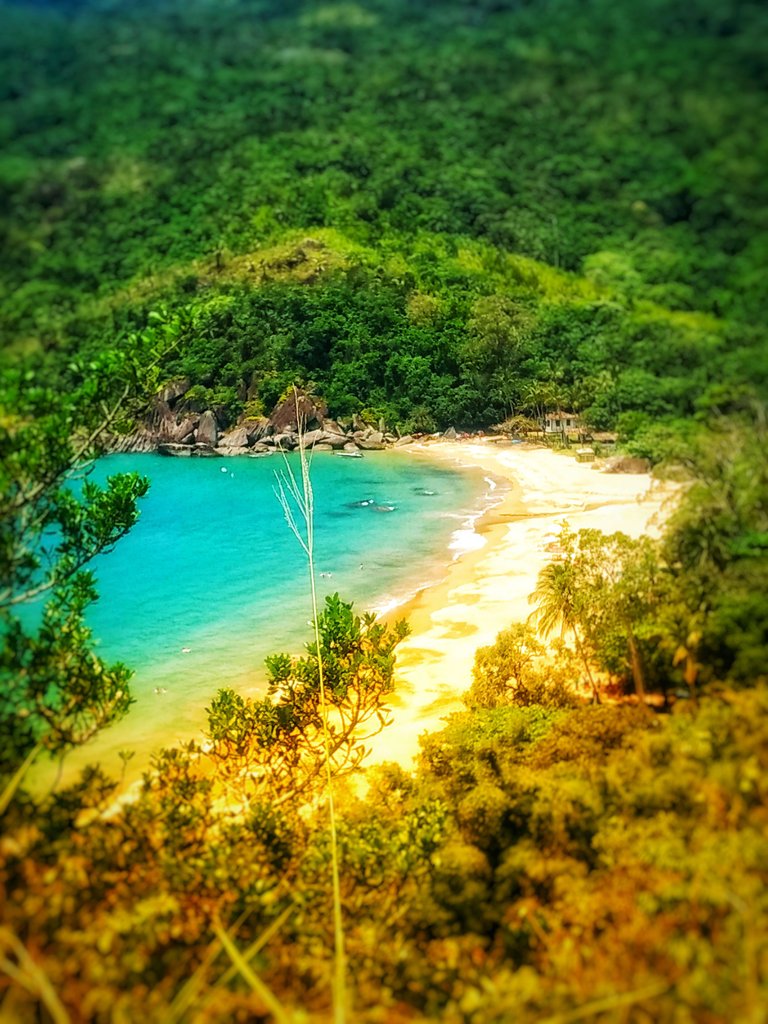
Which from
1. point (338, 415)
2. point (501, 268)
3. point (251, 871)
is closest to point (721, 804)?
point (251, 871)

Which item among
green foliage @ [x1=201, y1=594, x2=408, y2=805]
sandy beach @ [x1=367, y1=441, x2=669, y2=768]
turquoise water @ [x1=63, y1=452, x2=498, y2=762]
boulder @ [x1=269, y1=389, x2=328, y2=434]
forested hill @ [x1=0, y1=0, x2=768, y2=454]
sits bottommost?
turquoise water @ [x1=63, y1=452, x2=498, y2=762]

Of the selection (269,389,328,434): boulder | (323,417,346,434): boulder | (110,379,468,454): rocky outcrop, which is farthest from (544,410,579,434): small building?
(269,389,328,434): boulder

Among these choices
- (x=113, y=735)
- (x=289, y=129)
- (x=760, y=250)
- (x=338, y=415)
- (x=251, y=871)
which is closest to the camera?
(x=251, y=871)

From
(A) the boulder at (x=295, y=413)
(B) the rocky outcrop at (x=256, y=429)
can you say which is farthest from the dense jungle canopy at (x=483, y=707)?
(B) the rocky outcrop at (x=256, y=429)

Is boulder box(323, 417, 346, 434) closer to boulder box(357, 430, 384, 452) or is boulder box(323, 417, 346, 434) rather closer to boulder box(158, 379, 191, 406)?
boulder box(357, 430, 384, 452)

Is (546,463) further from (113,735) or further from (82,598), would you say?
(82,598)

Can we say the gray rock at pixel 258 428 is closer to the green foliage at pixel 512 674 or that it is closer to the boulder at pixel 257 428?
the boulder at pixel 257 428

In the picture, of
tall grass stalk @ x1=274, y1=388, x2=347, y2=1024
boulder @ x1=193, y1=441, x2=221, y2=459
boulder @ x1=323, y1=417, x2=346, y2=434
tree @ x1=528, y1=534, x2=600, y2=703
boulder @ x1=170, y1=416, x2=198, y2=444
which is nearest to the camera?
tall grass stalk @ x1=274, y1=388, x2=347, y2=1024
